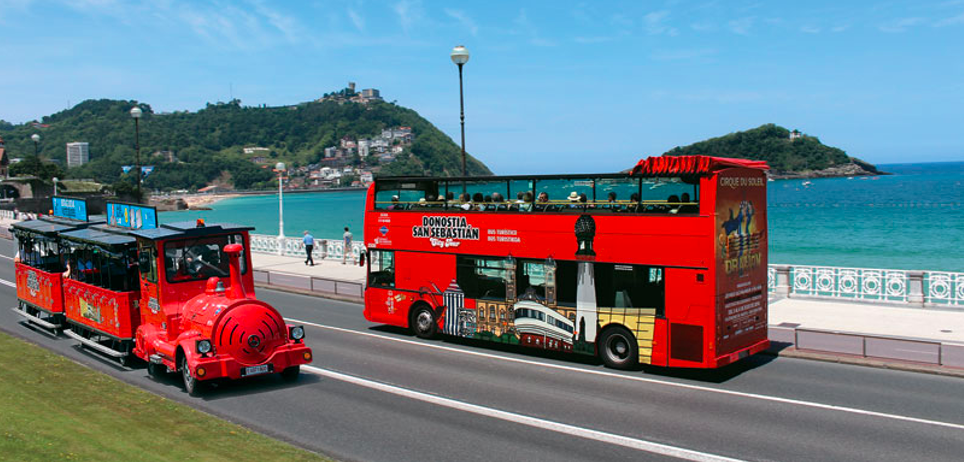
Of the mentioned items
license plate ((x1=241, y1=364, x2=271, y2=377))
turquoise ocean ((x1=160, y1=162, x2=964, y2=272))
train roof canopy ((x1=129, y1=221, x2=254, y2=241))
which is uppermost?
train roof canopy ((x1=129, y1=221, x2=254, y2=241))

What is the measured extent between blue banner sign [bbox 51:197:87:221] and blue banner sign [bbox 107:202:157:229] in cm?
260

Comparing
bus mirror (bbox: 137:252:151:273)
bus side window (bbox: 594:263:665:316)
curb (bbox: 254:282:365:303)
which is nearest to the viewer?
bus side window (bbox: 594:263:665:316)

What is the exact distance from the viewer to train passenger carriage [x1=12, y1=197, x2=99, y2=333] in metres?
19.3

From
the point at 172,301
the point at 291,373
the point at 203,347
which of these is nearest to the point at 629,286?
the point at 291,373

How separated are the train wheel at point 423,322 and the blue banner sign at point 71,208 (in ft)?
32.0

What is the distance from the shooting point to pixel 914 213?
112 m

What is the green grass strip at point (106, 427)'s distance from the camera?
9.62 meters

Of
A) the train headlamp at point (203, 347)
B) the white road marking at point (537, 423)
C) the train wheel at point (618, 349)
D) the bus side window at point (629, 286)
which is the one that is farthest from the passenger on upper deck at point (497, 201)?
the train headlamp at point (203, 347)

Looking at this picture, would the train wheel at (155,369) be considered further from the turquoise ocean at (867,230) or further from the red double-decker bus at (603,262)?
the turquoise ocean at (867,230)

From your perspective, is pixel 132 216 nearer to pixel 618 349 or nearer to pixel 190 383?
pixel 190 383

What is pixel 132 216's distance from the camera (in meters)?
17.4

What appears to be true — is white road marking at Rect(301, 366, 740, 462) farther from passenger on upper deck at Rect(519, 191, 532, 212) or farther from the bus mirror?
passenger on upper deck at Rect(519, 191, 532, 212)

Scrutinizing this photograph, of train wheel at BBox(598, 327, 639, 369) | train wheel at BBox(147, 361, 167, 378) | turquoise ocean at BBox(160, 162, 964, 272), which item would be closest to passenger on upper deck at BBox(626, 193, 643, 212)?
train wheel at BBox(598, 327, 639, 369)

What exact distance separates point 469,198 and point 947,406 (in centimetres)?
1071
